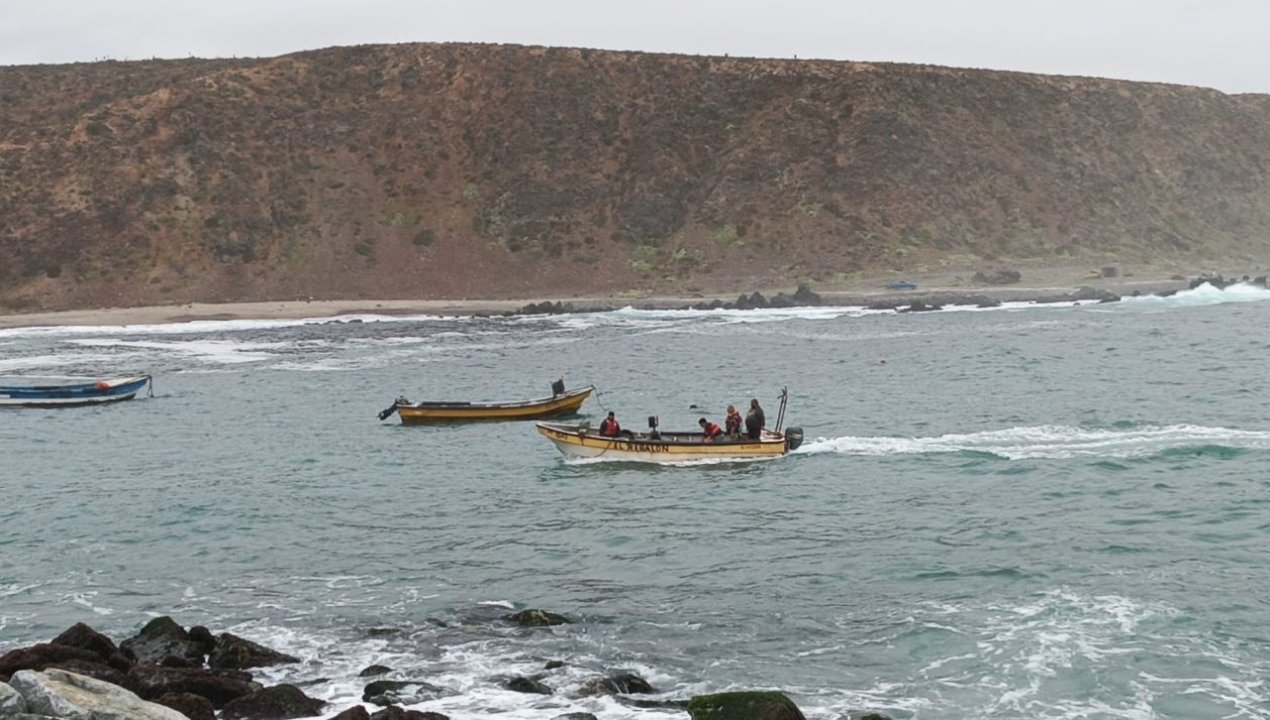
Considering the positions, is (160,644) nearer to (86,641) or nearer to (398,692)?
(86,641)

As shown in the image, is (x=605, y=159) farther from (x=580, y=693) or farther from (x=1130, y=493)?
(x=580, y=693)

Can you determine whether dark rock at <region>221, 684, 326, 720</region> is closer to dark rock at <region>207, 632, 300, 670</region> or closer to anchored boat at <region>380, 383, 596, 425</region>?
dark rock at <region>207, 632, 300, 670</region>

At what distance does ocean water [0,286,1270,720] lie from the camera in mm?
19688

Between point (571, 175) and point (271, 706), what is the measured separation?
111 m

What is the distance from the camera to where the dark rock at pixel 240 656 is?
20.0 meters

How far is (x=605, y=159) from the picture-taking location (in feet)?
424

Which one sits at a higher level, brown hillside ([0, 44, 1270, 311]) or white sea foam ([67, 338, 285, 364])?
brown hillside ([0, 44, 1270, 311])

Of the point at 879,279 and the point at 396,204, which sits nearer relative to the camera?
the point at 879,279

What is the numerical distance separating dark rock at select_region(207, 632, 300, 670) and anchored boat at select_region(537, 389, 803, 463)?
641 inches

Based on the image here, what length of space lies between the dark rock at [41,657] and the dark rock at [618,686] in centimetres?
695

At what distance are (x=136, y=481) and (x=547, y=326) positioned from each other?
46943 millimetres

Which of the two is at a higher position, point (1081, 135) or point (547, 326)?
point (1081, 135)

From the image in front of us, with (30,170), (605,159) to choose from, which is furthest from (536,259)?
(30,170)

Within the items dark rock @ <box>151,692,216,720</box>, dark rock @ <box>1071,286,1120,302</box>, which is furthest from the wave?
dark rock @ <box>151,692,216,720</box>
